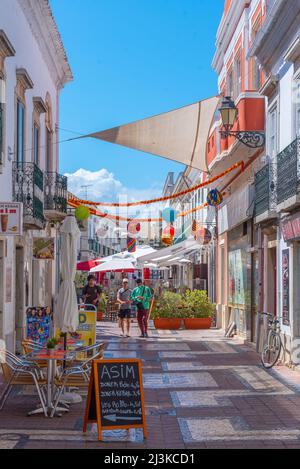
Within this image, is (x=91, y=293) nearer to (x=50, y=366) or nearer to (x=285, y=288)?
(x=285, y=288)

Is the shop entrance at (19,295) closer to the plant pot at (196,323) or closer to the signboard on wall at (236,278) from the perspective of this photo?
the signboard on wall at (236,278)

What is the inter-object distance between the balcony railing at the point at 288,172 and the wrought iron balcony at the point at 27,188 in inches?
207

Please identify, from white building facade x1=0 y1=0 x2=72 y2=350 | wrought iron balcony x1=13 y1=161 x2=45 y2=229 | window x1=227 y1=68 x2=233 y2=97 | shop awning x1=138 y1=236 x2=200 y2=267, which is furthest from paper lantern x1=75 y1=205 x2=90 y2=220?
shop awning x1=138 y1=236 x2=200 y2=267

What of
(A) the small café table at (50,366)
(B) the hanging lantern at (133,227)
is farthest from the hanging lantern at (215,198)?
(A) the small café table at (50,366)

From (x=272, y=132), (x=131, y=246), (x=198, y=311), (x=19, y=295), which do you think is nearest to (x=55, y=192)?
(x=19, y=295)

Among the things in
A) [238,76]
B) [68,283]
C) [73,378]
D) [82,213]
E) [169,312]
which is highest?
[238,76]

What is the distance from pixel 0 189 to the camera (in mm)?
14586

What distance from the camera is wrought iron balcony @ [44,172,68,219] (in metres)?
20.8

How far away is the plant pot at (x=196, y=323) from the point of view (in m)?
24.3

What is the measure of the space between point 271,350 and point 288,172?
10.8 ft

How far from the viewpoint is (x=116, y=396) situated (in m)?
8.02

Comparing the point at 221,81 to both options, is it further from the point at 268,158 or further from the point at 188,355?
the point at 188,355

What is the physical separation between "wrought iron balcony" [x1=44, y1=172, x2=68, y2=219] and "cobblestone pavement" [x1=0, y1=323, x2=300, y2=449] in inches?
231
